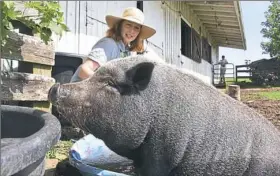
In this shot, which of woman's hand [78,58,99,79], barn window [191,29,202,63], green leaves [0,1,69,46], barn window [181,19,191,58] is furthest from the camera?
barn window [191,29,202,63]

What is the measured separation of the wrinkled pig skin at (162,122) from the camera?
2340 mm

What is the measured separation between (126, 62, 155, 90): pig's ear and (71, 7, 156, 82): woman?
0.92m

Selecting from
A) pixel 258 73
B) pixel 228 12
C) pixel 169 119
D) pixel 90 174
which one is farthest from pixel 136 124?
pixel 258 73

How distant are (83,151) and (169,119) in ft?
2.73

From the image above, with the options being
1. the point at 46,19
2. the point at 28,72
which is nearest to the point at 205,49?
the point at 28,72

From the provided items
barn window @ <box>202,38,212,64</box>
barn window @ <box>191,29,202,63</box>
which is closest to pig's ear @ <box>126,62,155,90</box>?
barn window @ <box>191,29,202,63</box>

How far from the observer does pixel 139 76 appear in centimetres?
244

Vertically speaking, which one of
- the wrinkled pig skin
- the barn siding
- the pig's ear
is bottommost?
the wrinkled pig skin

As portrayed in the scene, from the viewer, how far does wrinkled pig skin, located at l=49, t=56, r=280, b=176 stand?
2340mm

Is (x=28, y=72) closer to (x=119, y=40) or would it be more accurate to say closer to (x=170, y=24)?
(x=119, y=40)

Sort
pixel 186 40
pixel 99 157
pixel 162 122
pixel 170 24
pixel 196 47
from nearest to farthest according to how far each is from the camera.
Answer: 1. pixel 162 122
2. pixel 99 157
3. pixel 170 24
4. pixel 186 40
5. pixel 196 47

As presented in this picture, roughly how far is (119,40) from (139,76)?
1384 millimetres

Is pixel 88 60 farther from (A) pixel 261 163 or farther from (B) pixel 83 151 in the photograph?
(A) pixel 261 163

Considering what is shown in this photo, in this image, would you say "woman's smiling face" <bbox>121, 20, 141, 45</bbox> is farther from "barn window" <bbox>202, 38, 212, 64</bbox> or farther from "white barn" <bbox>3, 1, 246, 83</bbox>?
"barn window" <bbox>202, 38, 212, 64</bbox>
